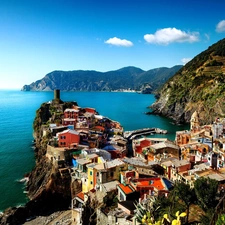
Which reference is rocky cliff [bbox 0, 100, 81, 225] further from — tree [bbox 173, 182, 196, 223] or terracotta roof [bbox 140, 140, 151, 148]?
terracotta roof [bbox 140, 140, 151, 148]

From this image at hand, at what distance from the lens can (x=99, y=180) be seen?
21781 mm

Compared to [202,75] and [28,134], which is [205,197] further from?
[202,75]

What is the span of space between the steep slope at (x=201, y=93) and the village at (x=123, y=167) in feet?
99.7

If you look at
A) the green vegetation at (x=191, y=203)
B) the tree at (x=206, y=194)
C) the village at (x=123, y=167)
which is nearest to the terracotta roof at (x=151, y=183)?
the village at (x=123, y=167)

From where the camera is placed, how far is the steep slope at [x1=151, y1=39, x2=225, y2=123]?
6748 centimetres

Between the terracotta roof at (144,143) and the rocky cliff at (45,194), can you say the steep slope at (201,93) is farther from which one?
the rocky cliff at (45,194)

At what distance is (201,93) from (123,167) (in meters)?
60.5

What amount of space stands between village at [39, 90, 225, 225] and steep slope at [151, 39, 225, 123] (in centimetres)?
3039

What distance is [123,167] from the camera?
2294cm

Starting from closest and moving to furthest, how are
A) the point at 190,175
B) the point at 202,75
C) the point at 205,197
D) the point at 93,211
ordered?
the point at 205,197, the point at 93,211, the point at 190,175, the point at 202,75

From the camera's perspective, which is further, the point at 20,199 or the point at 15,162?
the point at 15,162

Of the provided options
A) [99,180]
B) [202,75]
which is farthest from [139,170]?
[202,75]

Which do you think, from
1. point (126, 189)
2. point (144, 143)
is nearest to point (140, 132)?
point (144, 143)

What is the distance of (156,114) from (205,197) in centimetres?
7444
